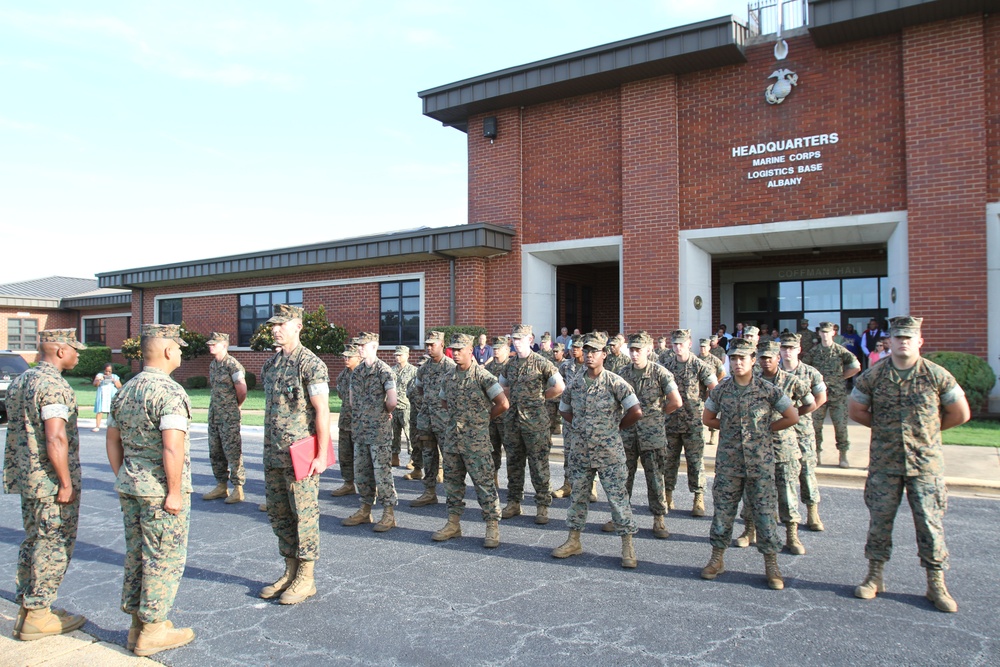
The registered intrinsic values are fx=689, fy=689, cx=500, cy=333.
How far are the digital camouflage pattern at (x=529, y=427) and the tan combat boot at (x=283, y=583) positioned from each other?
288 centimetres

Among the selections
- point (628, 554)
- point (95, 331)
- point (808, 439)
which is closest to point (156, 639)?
point (628, 554)

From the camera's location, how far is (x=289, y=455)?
5.07m

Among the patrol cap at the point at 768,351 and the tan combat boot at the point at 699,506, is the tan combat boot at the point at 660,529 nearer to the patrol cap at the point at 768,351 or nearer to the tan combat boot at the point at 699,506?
the tan combat boot at the point at 699,506

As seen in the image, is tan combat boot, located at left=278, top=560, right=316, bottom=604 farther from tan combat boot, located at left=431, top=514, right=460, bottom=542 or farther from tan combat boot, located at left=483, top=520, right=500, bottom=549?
tan combat boot, located at left=483, top=520, right=500, bottom=549

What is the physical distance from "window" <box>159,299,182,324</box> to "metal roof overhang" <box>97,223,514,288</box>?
93 cm

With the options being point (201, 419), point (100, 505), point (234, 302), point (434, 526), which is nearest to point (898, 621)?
point (434, 526)

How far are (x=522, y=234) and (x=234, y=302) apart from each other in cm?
1180

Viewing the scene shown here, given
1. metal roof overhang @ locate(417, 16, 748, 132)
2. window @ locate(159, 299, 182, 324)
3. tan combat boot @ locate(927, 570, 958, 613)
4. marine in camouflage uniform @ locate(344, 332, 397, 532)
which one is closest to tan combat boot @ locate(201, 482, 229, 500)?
marine in camouflage uniform @ locate(344, 332, 397, 532)

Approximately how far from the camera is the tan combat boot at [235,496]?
821 cm

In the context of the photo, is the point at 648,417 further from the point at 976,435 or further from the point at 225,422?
the point at 976,435

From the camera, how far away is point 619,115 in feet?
55.3

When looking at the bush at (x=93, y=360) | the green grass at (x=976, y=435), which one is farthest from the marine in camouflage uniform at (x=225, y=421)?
the bush at (x=93, y=360)

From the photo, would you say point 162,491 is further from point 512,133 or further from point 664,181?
point 512,133

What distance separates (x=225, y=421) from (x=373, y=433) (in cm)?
219
